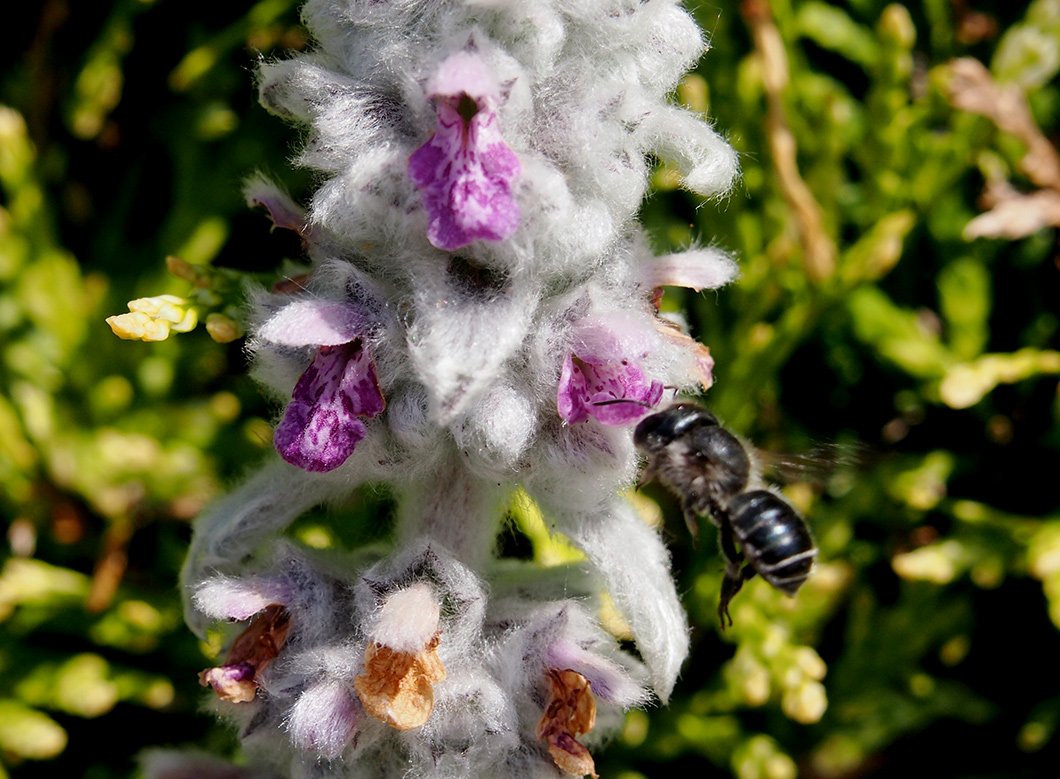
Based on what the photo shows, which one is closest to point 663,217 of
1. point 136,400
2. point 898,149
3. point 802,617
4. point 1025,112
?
point 898,149

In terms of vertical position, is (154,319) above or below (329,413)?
below

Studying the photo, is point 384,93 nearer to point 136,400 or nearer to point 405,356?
point 405,356

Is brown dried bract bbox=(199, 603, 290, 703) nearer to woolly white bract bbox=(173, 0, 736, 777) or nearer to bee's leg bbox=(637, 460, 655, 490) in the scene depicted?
Answer: woolly white bract bbox=(173, 0, 736, 777)

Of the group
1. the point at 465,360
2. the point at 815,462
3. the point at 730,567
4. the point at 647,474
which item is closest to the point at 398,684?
the point at 465,360

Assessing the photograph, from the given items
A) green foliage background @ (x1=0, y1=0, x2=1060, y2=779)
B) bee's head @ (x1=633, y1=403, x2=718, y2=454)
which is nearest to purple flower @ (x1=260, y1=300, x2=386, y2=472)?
bee's head @ (x1=633, y1=403, x2=718, y2=454)

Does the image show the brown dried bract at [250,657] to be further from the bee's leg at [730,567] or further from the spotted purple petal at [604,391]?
the bee's leg at [730,567]

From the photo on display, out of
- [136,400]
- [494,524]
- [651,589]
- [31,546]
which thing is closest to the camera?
[651,589]

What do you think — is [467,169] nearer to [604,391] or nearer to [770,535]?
[604,391]
